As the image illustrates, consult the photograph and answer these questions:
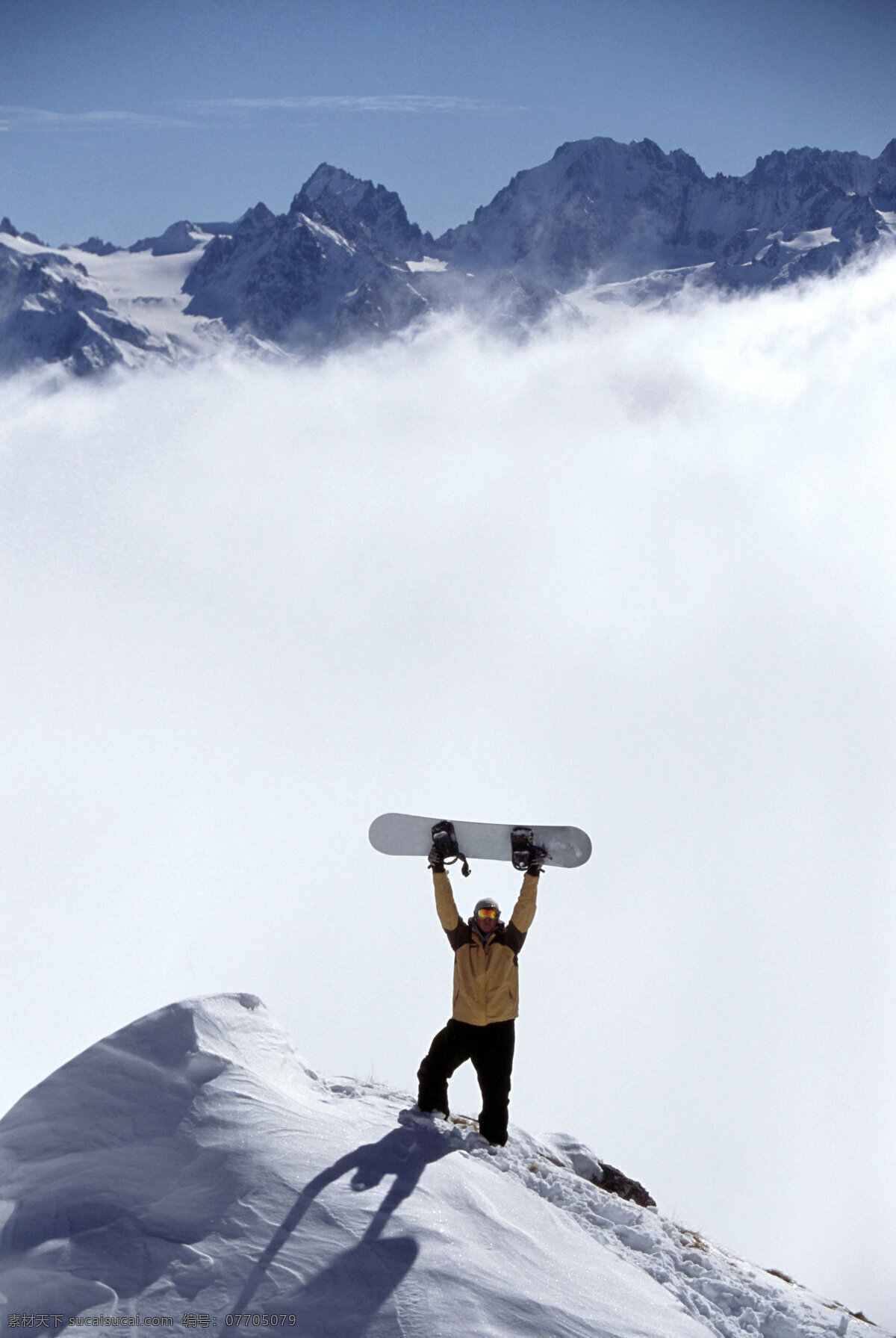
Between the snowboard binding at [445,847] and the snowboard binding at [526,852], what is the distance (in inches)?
18.1

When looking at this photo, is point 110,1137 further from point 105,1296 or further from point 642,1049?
point 642,1049

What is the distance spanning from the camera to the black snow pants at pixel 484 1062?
295 inches

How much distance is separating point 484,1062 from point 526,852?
5.79ft

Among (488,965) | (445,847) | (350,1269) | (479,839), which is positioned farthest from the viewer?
(479,839)

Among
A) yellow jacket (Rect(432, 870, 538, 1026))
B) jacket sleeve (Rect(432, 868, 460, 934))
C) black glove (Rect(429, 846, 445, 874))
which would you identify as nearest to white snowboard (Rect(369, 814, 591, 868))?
black glove (Rect(429, 846, 445, 874))

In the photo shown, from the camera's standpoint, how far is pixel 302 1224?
216 inches

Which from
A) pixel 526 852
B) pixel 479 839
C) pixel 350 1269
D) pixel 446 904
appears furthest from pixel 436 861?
pixel 350 1269

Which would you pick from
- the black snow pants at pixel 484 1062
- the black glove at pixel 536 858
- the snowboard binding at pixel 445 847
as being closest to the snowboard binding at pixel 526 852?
the black glove at pixel 536 858

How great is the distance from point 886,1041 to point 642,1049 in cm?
3712

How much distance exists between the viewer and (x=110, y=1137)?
6.21 meters

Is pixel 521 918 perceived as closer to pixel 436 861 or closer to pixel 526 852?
pixel 526 852

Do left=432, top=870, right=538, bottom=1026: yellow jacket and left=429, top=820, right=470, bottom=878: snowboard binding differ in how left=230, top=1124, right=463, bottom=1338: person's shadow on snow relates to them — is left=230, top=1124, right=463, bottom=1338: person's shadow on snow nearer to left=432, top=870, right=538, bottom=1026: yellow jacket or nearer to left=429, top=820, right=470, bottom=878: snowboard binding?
left=432, top=870, right=538, bottom=1026: yellow jacket

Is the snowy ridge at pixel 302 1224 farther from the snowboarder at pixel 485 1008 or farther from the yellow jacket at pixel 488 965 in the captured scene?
the yellow jacket at pixel 488 965

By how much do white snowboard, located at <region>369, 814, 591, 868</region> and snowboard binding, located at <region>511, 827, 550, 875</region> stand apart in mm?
94
